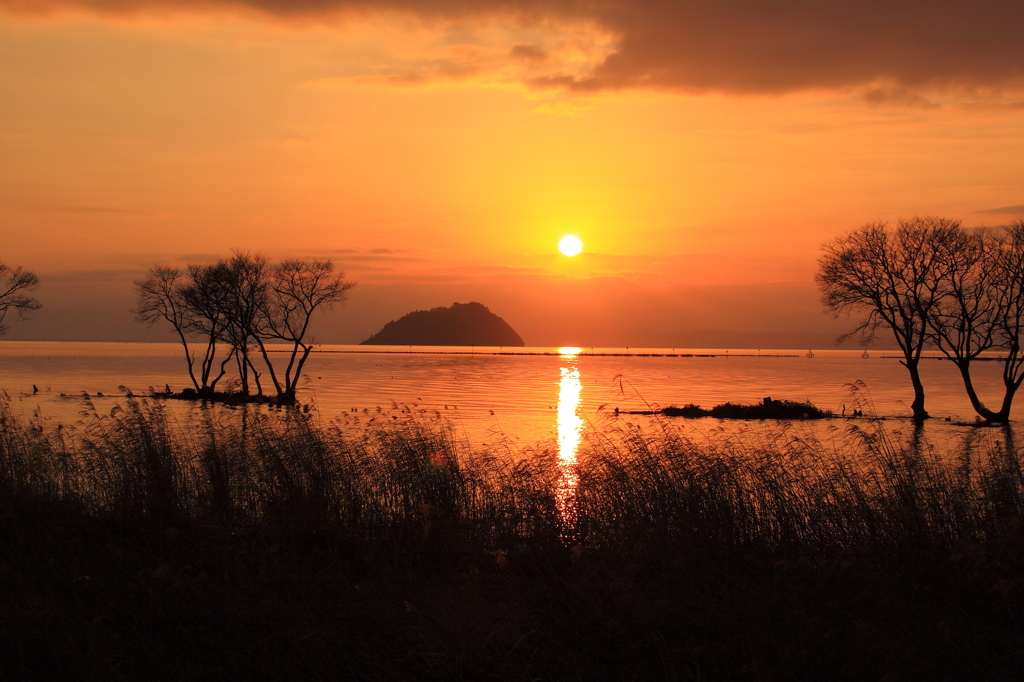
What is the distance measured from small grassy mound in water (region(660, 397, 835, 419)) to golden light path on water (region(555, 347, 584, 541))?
8.29 metres

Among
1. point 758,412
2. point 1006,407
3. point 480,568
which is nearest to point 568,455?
point 480,568

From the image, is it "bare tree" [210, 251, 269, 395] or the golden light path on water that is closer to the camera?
the golden light path on water

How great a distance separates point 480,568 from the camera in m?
10.2

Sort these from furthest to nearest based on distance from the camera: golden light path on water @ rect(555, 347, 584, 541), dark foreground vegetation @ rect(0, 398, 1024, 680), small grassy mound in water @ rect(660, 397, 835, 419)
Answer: small grassy mound in water @ rect(660, 397, 835, 419)
golden light path on water @ rect(555, 347, 584, 541)
dark foreground vegetation @ rect(0, 398, 1024, 680)

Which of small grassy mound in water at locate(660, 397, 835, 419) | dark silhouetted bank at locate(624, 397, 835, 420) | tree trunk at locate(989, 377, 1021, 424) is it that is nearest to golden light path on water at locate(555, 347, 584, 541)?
dark silhouetted bank at locate(624, 397, 835, 420)

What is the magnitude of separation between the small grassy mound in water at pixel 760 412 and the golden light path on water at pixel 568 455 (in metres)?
8.29

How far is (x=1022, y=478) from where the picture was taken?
43.0ft

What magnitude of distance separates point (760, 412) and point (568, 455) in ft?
97.1

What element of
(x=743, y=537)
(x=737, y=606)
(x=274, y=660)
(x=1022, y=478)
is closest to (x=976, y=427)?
(x=1022, y=478)

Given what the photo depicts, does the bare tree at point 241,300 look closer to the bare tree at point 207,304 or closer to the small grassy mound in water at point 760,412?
the bare tree at point 207,304

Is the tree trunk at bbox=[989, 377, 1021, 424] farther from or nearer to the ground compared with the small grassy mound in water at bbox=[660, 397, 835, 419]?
farther from the ground

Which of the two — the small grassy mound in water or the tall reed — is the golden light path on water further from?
the small grassy mound in water

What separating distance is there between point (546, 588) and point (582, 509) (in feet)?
13.7

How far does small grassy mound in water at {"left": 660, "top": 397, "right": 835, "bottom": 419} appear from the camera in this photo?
2069 inches
